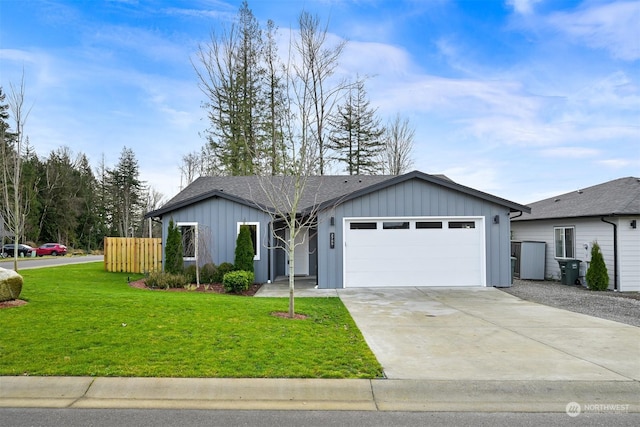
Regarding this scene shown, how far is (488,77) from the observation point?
14.6m

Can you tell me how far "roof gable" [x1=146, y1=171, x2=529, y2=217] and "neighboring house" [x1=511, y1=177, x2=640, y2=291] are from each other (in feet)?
10.4

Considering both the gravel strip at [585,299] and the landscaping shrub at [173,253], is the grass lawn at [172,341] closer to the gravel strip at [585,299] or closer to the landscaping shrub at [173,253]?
the landscaping shrub at [173,253]

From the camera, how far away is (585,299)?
1043 centimetres

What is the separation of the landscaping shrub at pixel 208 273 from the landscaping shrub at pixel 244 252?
2.59 feet

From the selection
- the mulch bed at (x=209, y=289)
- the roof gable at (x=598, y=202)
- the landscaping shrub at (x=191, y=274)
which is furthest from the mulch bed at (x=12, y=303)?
the roof gable at (x=598, y=202)

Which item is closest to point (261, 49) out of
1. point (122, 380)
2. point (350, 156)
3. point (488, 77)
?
point (350, 156)

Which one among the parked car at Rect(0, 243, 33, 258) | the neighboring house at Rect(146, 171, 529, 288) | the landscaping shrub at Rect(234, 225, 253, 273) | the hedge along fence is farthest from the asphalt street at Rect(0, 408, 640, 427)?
the parked car at Rect(0, 243, 33, 258)

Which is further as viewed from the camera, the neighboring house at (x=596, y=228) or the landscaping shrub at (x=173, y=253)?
the landscaping shrub at (x=173, y=253)

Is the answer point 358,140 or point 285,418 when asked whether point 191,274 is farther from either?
point 358,140

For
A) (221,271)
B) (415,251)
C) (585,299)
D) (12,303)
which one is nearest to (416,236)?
(415,251)

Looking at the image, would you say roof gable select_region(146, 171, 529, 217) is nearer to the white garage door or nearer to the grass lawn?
the white garage door

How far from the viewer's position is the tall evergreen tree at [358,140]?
27250 mm

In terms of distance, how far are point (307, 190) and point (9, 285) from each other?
11.0m

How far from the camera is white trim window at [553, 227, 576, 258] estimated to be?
46.6 feet
